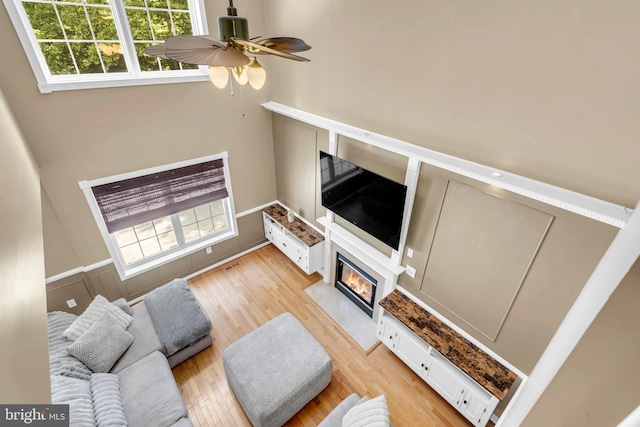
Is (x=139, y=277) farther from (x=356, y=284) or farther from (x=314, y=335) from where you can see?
(x=356, y=284)

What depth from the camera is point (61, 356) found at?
3.29 meters

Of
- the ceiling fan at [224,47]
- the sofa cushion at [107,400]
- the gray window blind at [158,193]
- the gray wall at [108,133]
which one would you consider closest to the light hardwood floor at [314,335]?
the sofa cushion at [107,400]

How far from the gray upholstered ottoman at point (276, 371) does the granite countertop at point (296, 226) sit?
1597 mm

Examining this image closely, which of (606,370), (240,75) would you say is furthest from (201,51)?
(606,370)

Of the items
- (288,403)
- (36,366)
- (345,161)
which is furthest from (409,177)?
(36,366)

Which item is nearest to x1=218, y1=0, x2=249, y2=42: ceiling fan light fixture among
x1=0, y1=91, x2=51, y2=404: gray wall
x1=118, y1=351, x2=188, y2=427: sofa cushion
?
x1=0, y1=91, x2=51, y2=404: gray wall

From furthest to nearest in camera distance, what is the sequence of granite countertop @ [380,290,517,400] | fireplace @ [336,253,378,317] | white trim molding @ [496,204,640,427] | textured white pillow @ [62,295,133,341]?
fireplace @ [336,253,378,317] < textured white pillow @ [62,295,133,341] < granite countertop @ [380,290,517,400] < white trim molding @ [496,204,640,427]

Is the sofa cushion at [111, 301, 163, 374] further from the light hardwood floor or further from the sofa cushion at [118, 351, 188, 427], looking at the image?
the light hardwood floor

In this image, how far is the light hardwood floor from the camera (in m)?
3.54

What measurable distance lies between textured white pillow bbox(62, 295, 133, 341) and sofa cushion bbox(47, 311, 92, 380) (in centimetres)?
9

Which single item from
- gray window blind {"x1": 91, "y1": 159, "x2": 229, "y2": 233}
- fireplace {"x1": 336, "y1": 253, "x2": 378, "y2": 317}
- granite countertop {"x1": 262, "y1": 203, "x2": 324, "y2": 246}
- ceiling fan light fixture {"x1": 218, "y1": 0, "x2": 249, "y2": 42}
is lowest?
fireplace {"x1": 336, "y1": 253, "x2": 378, "y2": 317}

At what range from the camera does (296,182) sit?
5.38 m

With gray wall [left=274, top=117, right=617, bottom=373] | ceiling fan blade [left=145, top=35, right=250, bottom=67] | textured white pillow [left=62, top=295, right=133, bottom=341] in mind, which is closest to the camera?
ceiling fan blade [left=145, top=35, right=250, bottom=67]

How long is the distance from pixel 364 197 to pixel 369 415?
2.35 meters
